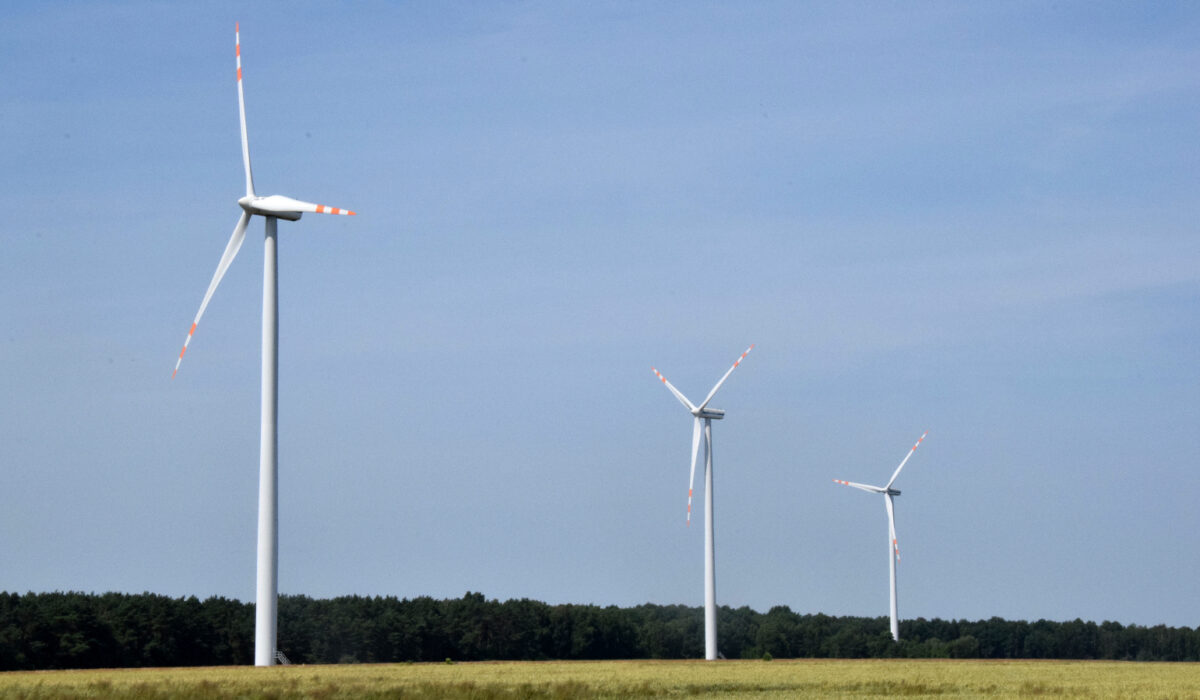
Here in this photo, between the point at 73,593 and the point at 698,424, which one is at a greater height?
the point at 698,424

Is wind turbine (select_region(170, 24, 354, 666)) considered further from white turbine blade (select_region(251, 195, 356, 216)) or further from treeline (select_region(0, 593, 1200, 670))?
treeline (select_region(0, 593, 1200, 670))

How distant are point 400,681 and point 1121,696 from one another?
23.3m

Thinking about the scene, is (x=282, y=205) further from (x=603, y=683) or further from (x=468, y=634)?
(x=468, y=634)

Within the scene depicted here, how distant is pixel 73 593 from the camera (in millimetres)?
103750

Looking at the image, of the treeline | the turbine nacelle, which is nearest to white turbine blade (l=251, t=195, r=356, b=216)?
the turbine nacelle

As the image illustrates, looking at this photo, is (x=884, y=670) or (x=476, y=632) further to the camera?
(x=476, y=632)

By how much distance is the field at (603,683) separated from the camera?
4597cm

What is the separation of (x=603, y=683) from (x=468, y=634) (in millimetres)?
70458

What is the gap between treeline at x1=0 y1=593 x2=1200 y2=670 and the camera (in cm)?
9744

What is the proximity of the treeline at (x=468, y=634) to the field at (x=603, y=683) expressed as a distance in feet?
117

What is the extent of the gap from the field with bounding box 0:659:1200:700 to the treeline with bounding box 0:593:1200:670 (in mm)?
35680

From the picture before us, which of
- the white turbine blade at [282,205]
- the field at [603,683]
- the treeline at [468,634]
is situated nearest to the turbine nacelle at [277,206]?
the white turbine blade at [282,205]

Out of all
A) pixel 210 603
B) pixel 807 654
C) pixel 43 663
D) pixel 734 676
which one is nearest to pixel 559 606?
pixel 807 654

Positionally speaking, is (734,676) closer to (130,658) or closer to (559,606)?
(130,658)
